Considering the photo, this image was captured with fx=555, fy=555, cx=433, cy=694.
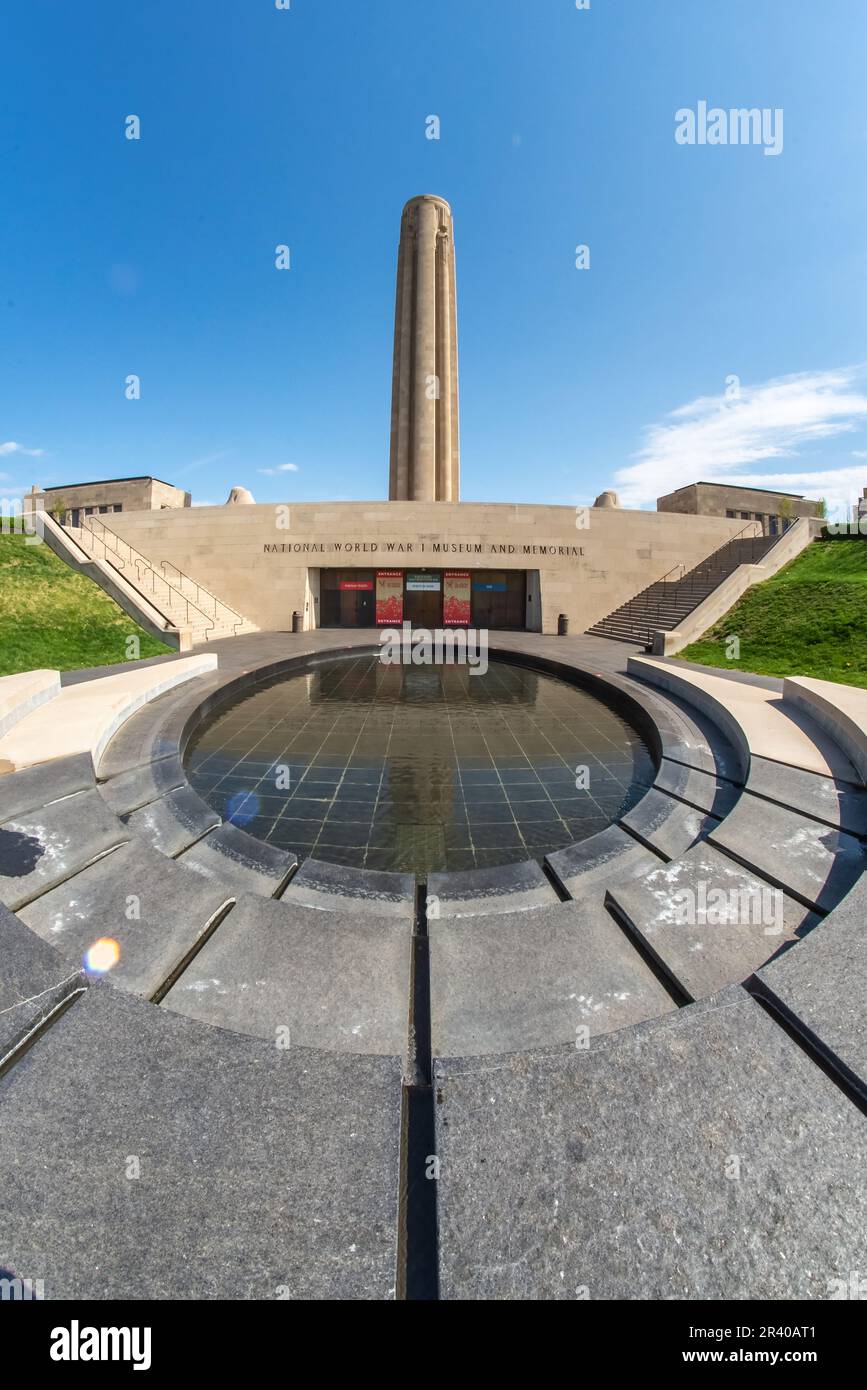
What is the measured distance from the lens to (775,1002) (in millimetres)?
2773

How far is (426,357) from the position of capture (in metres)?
31.5

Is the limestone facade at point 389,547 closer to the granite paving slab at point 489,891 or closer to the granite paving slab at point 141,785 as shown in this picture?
the granite paving slab at point 141,785

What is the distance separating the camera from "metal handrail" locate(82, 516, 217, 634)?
21.9m

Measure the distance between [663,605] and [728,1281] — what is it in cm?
2310

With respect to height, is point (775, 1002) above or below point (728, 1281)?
above

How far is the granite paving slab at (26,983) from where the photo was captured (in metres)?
2.65

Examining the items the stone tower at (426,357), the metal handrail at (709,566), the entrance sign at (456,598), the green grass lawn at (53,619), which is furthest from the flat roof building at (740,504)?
the green grass lawn at (53,619)

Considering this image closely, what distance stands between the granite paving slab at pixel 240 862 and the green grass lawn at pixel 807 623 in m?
11.5

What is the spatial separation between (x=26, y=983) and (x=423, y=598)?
23658mm

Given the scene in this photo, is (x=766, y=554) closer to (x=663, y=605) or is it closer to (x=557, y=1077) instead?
(x=663, y=605)

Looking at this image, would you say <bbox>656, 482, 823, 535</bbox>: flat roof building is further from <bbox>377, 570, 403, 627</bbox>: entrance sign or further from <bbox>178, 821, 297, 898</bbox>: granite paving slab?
<bbox>178, 821, 297, 898</bbox>: granite paving slab

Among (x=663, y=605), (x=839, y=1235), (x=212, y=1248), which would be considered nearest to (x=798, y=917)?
(x=839, y=1235)

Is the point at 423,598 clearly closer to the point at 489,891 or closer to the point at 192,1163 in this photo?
the point at 489,891
